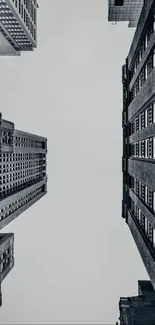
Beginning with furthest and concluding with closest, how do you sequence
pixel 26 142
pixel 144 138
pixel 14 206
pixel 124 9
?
pixel 26 142 < pixel 14 206 < pixel 124 9 < pixel 144 138

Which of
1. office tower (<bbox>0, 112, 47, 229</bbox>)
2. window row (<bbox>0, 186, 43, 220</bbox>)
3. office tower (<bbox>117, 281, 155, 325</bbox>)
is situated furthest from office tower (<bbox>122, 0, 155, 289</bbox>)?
window row (<bbox>0, 186, 43, 220</bbox>)

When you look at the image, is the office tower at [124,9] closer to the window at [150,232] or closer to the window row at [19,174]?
the window at [150,232]

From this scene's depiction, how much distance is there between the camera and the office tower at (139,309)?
275 ft

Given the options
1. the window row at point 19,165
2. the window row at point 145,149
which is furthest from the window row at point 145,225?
the window row at point 19,165

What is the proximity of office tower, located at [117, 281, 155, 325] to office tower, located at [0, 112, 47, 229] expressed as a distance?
45238 mm

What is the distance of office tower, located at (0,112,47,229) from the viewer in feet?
363

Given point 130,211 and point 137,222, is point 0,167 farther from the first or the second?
point 137,222

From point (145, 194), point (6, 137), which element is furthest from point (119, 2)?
point (6, 137)

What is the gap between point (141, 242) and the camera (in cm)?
6419

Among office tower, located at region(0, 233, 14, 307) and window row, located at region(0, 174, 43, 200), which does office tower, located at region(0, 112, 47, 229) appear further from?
office tower, located at region(0, 233, 14, 307)

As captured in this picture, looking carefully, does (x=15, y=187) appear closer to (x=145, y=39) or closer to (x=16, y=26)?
(x=16, y=26)

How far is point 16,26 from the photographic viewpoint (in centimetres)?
14012

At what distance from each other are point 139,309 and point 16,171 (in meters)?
65.8

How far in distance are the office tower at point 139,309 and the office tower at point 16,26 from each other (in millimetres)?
99955
